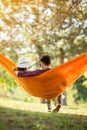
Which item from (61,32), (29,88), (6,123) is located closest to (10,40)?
(61,32)

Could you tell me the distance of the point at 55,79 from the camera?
4887 millimetres

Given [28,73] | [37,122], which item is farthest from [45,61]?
[37,122]

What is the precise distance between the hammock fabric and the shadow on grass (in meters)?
0.39

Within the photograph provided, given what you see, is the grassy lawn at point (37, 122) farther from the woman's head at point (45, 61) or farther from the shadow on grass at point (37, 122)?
the woman's head at point (45, 61)

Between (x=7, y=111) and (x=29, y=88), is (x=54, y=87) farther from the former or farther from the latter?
(x=7, y=111)

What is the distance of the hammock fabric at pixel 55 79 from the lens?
15.8 ft

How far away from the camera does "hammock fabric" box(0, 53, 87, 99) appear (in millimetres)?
4801

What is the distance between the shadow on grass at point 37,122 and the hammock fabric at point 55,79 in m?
0.39

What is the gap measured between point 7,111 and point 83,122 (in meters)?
1.01

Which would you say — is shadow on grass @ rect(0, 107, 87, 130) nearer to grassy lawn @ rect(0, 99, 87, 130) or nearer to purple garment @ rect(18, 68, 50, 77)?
grassy lawn @ rect(0, 99, 87, 130)

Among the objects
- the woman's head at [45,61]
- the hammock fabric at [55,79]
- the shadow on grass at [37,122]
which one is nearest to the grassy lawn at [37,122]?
the shadow on grass at [37,122]

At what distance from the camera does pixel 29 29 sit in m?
12.7

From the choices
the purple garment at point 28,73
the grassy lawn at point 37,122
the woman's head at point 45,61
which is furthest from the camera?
the woman's head at point 45,61

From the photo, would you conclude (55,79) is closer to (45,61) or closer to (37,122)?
(45,61)
